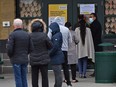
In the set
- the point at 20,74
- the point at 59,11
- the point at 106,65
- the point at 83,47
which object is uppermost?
the point at 59,11

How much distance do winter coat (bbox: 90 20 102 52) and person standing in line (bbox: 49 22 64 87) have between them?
3640mm

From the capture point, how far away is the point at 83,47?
1478 cm

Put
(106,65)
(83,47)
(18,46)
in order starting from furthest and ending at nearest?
(83,47) → (106,65) → (18,46)

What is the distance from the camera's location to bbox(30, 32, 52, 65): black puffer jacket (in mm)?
10688

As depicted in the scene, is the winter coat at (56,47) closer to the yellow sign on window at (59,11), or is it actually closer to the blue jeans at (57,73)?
the blue jeans at (57,73)

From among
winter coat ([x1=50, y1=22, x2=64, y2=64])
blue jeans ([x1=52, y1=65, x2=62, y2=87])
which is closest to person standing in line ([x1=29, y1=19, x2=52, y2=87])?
winter coat ([x1=50, y1=22, x2=64, y2=64])

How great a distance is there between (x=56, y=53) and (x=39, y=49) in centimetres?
75

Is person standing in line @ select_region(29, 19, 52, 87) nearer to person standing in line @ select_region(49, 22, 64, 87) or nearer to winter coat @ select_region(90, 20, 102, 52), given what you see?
person standing in line @ select_region(49, 22, 64, 87)

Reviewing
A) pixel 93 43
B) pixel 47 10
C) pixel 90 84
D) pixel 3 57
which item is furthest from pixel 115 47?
pixel 3 57

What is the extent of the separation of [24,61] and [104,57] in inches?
140

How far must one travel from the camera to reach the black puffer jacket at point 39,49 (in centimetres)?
1069

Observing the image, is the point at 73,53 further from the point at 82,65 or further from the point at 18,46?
the point at 18,46

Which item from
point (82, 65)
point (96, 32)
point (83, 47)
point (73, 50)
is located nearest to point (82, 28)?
point (83, 47)

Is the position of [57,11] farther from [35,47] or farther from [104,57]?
[35,47]
